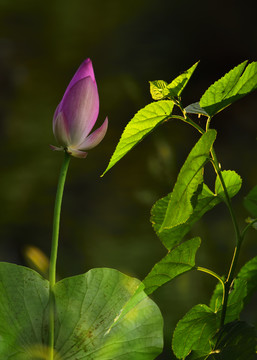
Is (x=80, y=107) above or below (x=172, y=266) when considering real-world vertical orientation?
above

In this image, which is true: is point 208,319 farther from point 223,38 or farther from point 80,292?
point 223,38

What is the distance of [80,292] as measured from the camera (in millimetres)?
351

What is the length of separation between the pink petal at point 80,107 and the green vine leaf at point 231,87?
7 cm

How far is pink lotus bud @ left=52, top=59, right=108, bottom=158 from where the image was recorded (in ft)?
1.06

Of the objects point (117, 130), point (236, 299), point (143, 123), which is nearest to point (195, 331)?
point (236, 299)

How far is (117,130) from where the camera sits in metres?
0.92

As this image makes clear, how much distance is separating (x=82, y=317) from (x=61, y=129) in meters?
0.12

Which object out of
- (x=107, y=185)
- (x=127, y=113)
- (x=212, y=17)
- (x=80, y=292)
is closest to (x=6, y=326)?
(x=80, y=292)

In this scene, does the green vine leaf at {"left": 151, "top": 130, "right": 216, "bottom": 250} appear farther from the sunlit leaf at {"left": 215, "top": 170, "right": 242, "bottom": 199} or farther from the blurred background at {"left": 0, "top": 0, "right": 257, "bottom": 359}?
the blurred background at {"left": 0, "top": 0, "right": 257, "bottom": 359}

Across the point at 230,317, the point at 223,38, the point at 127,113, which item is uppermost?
the point at 223,38

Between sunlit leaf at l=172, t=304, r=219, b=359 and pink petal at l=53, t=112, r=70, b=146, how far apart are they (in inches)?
5.8

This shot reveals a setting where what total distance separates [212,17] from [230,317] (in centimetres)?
69

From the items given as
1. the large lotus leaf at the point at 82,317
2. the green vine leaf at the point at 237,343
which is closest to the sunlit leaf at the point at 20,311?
the large lotus leaf at the point at 82,317

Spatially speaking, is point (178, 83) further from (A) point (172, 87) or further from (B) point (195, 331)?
(B) point (195, 331)
